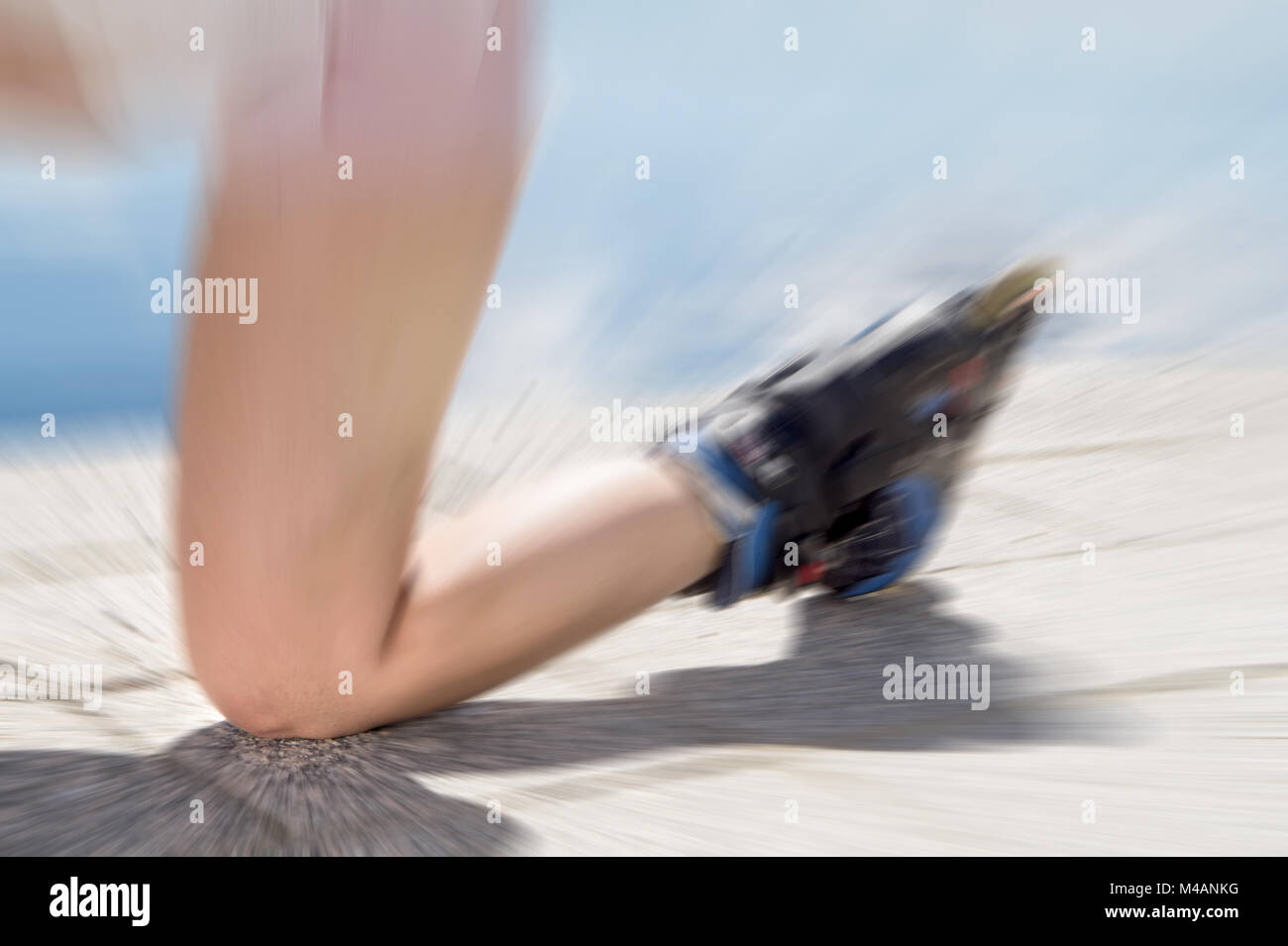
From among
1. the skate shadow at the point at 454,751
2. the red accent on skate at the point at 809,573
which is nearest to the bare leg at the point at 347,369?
the skate shadow at the point at 454,751

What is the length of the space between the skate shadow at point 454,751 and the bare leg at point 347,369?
2 centimetres

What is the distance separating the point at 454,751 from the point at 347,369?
5.7 inches

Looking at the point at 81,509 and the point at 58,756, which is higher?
the point at 81,509

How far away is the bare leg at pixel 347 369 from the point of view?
35 cm

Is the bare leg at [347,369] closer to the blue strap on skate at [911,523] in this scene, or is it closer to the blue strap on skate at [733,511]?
the blue strap on skate at [733,511]

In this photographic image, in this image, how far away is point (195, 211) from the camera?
0.36 m

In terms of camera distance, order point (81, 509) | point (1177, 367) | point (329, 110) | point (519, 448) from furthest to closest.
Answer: point (1177, 367) < point (519, 448) < point (81, 509) < point (329, 110)

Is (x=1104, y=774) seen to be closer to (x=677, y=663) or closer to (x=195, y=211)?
(x=677, y=663)

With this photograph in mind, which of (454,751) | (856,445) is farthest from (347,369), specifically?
(856,445)

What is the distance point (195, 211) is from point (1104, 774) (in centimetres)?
36

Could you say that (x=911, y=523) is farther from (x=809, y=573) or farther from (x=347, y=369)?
(x=347, y=369)

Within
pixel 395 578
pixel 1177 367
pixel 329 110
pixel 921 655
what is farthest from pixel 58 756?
pixel 1177 367

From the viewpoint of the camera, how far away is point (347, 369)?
0.36 m

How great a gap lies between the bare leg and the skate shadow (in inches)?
1.0
